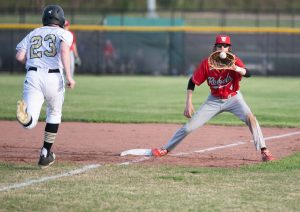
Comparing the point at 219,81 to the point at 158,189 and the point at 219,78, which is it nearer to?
the point at 219,78

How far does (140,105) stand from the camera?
17.0 m

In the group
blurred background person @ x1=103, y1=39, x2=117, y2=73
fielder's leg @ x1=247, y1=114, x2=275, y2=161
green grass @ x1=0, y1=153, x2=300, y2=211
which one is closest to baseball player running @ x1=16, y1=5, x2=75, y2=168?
green grass @ x1=0, y1=153, x2=300, y2=211

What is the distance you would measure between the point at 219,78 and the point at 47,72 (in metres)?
2.19

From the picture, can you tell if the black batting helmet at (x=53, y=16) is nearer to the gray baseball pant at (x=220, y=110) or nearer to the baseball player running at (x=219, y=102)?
the baseball player running at (x=219, y=102)

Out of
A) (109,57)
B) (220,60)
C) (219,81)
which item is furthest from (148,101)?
(109,57)

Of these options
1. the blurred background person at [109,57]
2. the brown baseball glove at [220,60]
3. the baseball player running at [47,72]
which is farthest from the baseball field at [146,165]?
the blurred background person at [109,57]

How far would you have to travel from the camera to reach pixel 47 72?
8.30 m

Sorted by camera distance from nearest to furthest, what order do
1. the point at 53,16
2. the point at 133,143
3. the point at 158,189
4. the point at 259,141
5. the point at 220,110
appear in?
the point at 158,189
the point at 53,16
the point at 259,141
the point at 220,110
the point at 133,143

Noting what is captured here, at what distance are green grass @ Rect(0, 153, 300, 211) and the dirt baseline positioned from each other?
0.69m

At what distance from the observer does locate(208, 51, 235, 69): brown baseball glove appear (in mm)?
8555

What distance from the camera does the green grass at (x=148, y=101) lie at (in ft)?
47.3

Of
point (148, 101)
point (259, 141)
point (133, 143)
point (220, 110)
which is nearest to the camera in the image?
point (259, 141)

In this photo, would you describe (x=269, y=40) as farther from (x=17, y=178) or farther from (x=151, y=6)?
(x=17, y=178)

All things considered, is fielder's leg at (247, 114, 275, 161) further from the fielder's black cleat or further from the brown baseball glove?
the fielder's black cleat
